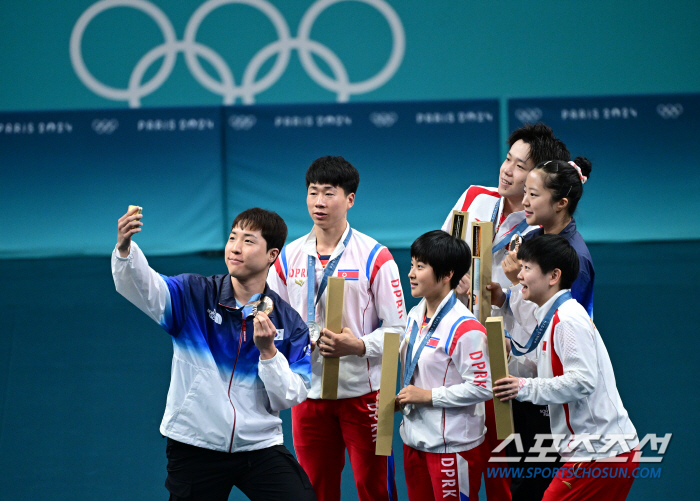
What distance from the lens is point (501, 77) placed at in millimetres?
13000

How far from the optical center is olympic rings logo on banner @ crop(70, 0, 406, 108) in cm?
1289

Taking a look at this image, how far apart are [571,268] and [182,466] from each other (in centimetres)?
192

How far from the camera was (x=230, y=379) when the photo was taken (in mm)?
3217

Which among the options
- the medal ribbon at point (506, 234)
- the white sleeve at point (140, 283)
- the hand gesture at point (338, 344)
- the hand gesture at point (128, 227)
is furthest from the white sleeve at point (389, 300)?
the hand gesture at point (128, 227)

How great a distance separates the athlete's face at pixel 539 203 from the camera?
139 inches

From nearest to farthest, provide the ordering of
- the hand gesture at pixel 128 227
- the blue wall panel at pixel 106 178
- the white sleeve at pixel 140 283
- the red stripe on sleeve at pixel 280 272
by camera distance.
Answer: the hand gesture at pixel 128 227 < the white sleeve at pixel 140 283 < the red stripe on sleeve at pixel 280 272 < the blue wall panel at pixel 106 178

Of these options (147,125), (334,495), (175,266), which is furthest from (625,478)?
(147,125)

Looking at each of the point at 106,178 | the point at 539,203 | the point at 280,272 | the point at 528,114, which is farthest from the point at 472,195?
the point at 106,178

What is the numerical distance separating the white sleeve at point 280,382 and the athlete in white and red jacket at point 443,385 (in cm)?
52

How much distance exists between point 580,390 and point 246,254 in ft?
5.10

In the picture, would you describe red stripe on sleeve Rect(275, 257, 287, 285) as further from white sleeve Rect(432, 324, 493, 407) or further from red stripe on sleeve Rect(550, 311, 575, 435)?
red stripe on sleeve Rect(550, 311, 575, 435)

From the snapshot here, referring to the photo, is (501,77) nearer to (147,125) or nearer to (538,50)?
(538,50)

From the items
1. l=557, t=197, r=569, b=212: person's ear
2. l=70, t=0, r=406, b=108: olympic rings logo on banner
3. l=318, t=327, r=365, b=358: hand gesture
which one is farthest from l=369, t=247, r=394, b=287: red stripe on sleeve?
l=70, t=0, r=406, b=108: olympic rings logo on banner

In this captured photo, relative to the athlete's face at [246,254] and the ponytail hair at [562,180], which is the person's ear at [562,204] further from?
the athlete's face at [246,254]
